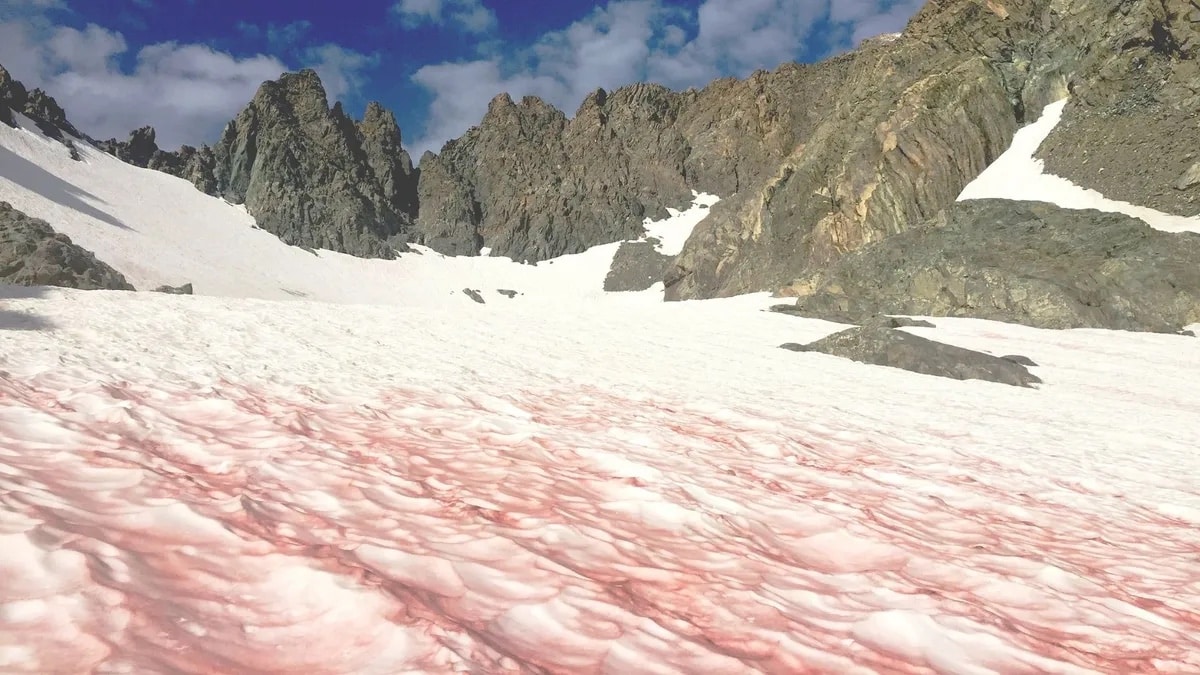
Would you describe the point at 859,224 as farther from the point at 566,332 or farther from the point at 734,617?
the point at 734,617

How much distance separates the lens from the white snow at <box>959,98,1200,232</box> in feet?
114

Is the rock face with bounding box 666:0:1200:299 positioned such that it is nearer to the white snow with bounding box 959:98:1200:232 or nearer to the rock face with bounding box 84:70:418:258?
the white snow with bounding box 959:98:1200:232

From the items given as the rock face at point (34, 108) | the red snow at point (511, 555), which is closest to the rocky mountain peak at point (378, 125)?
the rock face at point (34, 108)

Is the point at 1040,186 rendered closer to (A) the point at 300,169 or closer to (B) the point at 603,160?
(B) the point at 603,160

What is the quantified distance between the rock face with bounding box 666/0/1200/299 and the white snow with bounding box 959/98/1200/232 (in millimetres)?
876

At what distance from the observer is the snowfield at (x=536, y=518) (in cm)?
257

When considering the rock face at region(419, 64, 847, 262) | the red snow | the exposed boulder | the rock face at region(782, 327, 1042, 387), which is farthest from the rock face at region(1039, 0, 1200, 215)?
the exposed boulder

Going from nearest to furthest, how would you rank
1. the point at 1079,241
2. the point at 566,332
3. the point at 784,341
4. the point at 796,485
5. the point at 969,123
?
the point at 796,485, the point at 566,332, the point at 784,341, the point at 1079,241, the point at 969,123

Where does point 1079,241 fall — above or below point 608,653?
above

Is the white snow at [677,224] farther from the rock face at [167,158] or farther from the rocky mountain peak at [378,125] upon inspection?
the rock face at [167,158]

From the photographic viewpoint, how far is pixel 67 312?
1079cm

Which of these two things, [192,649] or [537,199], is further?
[537,199]

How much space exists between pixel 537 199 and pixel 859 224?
220 feet

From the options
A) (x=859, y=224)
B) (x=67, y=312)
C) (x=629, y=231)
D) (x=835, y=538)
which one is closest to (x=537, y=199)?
(x=629, y=231)
